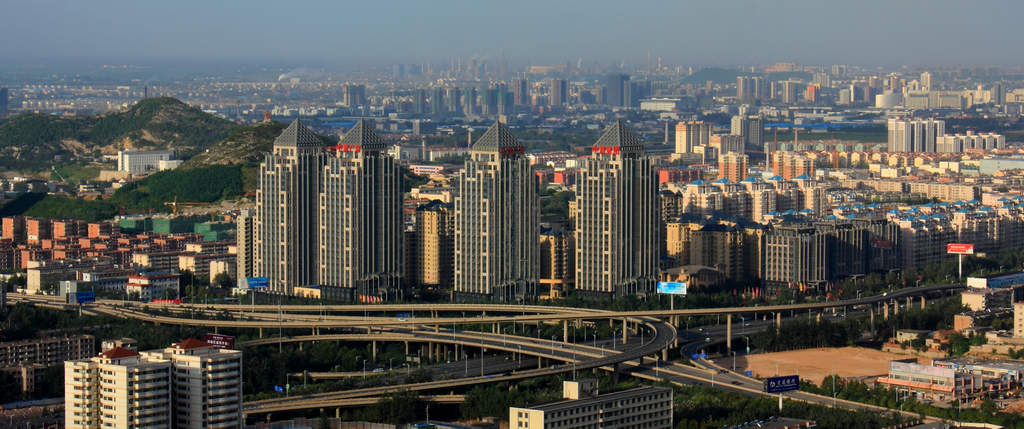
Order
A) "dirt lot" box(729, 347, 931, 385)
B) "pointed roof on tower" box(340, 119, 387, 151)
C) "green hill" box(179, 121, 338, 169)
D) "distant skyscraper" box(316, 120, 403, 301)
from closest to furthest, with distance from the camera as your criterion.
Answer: "dirt lot" box(729, 347, 931, 385) < "distant skyscraper" box(316, 120, 403, 301) < "pointed roof on tower" box(340, 119, 387, 151) < "green hill" box(179, 121, 338, 169)

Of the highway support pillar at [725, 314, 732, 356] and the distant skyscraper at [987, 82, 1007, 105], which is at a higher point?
the distant skyscraper at [987, 82, 1007, 105]

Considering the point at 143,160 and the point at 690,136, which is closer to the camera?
the point at 143,160

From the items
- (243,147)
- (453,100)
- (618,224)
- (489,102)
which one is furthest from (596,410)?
(453,100)

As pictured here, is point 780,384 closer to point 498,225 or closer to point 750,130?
point 498,225

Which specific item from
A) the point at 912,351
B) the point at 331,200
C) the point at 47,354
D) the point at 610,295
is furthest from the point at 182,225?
the point at 912,351

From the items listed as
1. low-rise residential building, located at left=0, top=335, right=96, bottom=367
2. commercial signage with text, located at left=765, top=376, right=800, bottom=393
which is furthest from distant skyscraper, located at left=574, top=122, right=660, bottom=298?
low-rise residential building, located at left=0, top=335, right=96, bottom=367

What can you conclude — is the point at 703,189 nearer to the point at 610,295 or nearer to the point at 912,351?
the point at 610,295

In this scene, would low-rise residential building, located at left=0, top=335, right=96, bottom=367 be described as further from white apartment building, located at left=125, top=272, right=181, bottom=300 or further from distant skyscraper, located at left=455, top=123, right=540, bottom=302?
distant skyscraper, located at left=455, top=123, right=540, bottom=302
